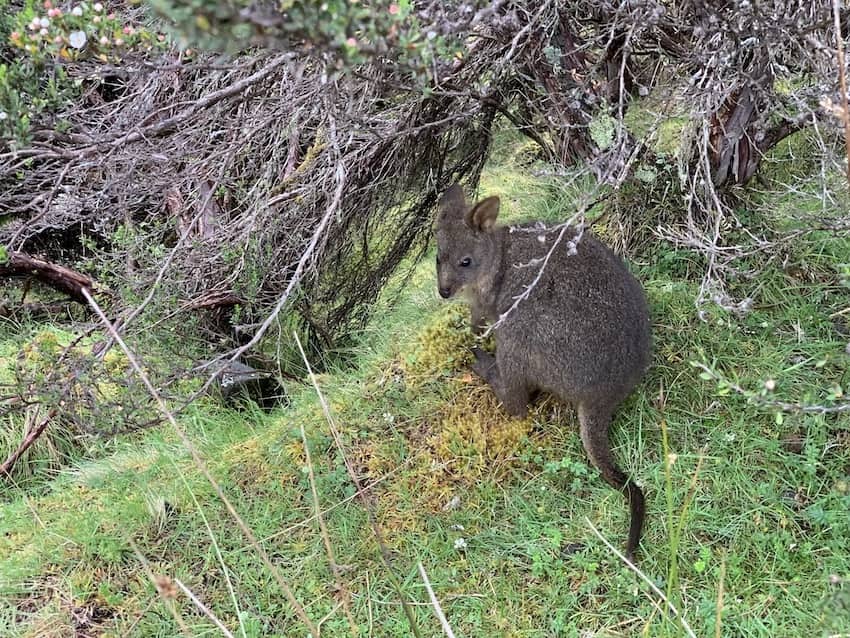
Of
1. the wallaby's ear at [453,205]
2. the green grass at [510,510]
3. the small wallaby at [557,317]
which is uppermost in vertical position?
the wallaby's ear at [453,205]

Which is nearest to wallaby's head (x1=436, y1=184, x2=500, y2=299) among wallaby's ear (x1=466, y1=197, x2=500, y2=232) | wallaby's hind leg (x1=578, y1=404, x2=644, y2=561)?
wallaby's ear (x1=466, y1=197, x2=500, y2=232)

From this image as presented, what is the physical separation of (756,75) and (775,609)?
7.56 feet

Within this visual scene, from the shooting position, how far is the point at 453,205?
3881mm

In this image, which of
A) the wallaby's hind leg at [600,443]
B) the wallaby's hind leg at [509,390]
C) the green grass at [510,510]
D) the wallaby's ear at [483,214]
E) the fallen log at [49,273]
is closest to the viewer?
the green grass at [510,510]

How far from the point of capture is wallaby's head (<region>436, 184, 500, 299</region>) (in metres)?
3.76

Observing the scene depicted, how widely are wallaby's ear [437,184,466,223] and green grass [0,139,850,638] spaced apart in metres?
0.75

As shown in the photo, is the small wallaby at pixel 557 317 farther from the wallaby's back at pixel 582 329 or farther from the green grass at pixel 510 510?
the green grass at pixel 510 510

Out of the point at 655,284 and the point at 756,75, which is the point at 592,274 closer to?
the point at 655,284

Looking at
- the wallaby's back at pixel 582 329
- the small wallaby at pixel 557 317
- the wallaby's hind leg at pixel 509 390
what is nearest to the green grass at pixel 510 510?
the wallaby's hind leg at pixel 509 390

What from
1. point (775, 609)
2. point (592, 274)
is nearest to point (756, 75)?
point (592, 274)

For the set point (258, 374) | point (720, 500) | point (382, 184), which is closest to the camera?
point (720, 500)

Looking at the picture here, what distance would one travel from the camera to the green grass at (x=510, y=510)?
295cm

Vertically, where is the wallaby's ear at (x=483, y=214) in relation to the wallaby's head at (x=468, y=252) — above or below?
above

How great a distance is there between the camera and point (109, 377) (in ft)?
10.5
